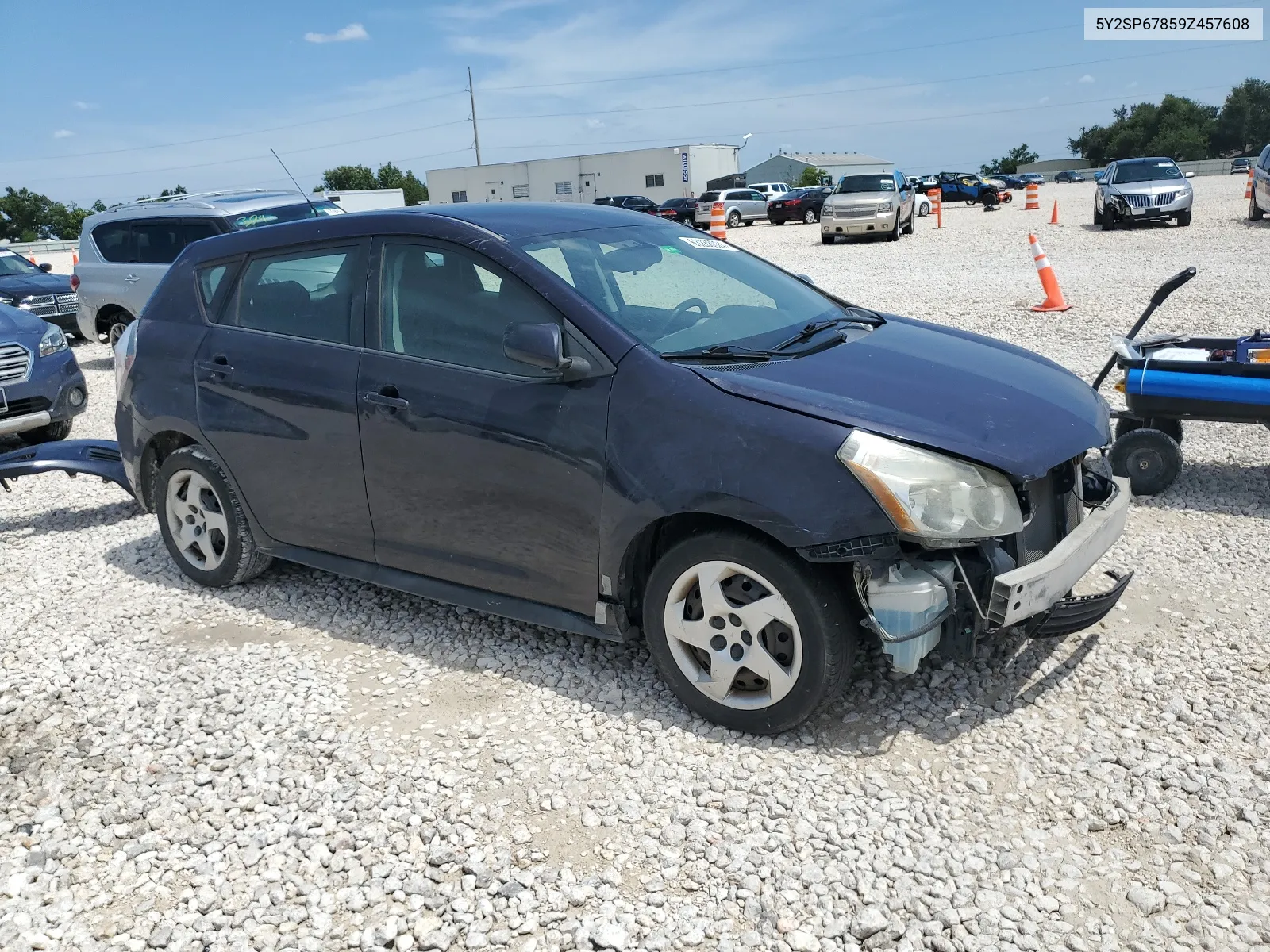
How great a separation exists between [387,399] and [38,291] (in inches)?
506

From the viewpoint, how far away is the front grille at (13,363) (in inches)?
324

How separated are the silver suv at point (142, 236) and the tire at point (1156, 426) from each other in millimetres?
8569

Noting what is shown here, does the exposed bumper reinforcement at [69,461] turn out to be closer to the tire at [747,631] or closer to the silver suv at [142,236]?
the tire at [747,631]

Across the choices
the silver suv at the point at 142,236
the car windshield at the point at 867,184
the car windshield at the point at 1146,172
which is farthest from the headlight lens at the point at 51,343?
the car windshield at the point at 1146,172

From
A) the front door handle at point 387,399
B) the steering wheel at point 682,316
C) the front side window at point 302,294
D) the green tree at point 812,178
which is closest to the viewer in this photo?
the steering wheel at point 682,316

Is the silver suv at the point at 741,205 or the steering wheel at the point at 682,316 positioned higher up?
the silver suv at the point at 741,205

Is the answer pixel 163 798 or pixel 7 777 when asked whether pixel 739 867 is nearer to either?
pixel 163 798

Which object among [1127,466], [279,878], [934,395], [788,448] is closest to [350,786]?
[279,878]

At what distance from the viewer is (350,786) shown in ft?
11.1

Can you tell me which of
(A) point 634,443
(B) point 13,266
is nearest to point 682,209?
(B) point 13,266

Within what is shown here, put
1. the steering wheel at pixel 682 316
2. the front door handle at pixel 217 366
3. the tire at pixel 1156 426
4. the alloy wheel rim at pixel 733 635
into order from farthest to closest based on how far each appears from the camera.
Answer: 1. the tire at pixel 1156 426
2. the front door handle at pixel 217 366
3. the steering wheel at pixel 682 316
4. the alloy wheel rim at pixel 733 635

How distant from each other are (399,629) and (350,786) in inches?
48.9

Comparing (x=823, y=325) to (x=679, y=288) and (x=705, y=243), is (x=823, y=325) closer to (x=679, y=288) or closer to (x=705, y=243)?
(x=679, y=288)

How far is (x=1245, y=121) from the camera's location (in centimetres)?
9688
